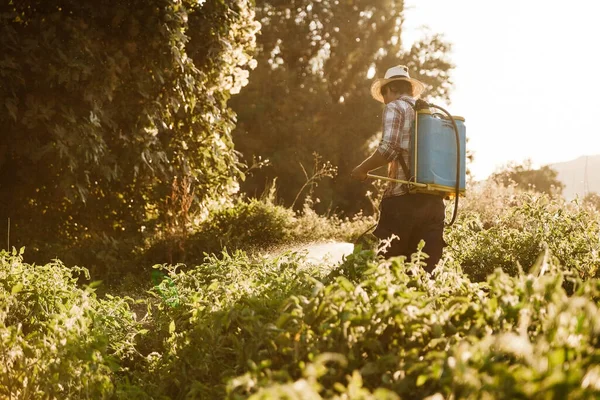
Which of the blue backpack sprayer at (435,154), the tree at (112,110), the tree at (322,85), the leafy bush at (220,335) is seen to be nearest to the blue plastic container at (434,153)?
the blue backpack sprayer at (435,154)

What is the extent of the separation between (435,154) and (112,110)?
176 inches

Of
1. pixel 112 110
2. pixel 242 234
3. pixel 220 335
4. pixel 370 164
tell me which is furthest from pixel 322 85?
pixel 220 335

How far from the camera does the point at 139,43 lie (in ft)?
25.3

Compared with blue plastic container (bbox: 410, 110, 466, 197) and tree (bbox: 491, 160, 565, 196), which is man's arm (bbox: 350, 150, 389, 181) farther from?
tree (bbox: 491, 160, 565, 196)

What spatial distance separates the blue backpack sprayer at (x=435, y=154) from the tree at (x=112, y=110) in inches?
154

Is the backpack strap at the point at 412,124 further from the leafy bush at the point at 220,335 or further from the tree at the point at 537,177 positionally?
the tree at the point at 537,177

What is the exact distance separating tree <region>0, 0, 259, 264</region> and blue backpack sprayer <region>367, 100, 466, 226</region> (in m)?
3.91

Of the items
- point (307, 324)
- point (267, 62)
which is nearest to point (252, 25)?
point (307, 324)

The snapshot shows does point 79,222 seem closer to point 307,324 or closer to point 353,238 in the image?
point 353,238

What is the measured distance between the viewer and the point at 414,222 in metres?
4.82

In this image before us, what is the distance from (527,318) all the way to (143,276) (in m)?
7.10

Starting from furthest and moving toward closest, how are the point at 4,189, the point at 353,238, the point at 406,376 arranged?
the point at 353,238, the point at 4,189, the point at 406,376

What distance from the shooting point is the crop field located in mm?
1569

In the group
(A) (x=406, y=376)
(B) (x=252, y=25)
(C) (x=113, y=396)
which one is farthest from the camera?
(B) (x=252, y=25)
